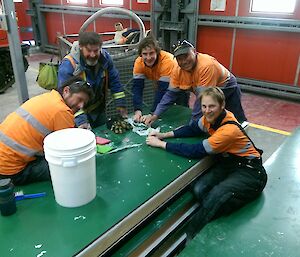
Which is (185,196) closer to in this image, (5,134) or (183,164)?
(183,164)

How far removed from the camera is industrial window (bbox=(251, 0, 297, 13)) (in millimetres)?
5234

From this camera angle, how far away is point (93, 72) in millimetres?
2688

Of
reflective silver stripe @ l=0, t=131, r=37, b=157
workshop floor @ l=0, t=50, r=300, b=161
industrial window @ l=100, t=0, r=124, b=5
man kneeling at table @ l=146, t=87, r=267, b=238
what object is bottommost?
workshop floor @ l=0, t=50, r=300, b=161

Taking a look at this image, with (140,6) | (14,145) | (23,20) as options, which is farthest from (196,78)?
(23,20)

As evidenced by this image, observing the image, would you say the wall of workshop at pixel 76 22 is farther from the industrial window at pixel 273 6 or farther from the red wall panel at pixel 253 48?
the industrial window at pixel 273 6

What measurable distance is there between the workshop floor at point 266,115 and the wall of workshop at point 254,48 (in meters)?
0.51

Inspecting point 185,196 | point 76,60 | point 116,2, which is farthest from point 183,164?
point 116,2

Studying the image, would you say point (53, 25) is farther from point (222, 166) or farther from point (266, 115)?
point (222, 166)

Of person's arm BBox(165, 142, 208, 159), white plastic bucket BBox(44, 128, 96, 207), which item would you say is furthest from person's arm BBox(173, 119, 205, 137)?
white plastic bucket BBox(44, 128, 96, 207)

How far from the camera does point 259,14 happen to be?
217 inches

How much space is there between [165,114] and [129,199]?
1460mm

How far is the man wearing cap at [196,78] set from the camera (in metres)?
2.50

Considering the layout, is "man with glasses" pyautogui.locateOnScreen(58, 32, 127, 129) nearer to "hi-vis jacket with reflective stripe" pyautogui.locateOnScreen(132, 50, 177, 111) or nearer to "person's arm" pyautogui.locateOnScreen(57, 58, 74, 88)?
"person's arm" pyautogui.locateOnScreen(57, 58, 74, 88)

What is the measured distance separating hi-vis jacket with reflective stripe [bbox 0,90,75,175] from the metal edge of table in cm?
68
